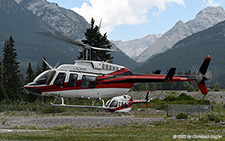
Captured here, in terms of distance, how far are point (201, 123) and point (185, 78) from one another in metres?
4.49

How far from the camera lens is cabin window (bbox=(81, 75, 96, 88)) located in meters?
27.4

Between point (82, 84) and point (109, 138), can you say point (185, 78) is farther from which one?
point (109, 138)

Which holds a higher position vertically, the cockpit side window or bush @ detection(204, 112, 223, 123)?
the cockpit side window

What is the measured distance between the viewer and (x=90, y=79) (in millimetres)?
27594

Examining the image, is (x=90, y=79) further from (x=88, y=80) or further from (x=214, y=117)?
(x=214, y=117)

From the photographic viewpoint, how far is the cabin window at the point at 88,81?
27.4 metres

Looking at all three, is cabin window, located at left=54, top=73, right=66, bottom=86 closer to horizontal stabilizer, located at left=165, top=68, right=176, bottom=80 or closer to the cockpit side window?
horizontal stabilizer, located at left=165, top=68, right=176, bottom=80

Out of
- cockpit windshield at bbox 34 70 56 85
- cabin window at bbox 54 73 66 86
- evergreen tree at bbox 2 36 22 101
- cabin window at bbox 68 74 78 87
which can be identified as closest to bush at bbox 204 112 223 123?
cabin window at bbox 68 74 78 87

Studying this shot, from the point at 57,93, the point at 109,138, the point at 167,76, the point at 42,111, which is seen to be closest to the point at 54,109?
the point at 42,111

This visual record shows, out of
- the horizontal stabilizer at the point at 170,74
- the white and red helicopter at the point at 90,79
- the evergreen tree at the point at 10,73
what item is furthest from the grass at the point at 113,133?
the evergreen tree at the point at 10,73

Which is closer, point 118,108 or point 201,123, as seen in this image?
point 201,123

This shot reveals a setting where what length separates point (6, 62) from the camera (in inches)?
3086

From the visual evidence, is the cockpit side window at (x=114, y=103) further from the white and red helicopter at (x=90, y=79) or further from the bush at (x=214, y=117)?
the bush at (x=214, y=117)

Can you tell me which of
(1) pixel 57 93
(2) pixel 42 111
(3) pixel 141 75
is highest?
(3) pixel 141 75
